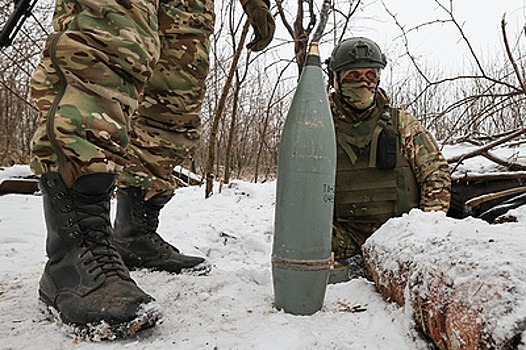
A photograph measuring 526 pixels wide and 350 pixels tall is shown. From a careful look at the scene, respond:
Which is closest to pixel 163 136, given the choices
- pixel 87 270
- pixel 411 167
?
pixel 87 270

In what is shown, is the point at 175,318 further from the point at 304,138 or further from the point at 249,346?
the point at 304,138

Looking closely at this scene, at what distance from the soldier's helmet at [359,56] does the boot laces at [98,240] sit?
1.54 metres

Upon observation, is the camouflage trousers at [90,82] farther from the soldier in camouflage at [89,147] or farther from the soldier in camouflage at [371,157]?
the soldier in camouflage at [371,157]

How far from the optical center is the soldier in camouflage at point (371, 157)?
215 cm

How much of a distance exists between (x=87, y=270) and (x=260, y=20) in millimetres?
1187

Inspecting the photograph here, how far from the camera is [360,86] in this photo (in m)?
2.15

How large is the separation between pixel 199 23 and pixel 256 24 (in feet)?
0.80

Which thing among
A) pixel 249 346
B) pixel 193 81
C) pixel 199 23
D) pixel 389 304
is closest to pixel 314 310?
pixel 389 304

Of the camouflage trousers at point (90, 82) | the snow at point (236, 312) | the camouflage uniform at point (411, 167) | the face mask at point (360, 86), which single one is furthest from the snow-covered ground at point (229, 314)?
the face mask at point (360, 86)

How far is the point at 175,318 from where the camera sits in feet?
3.40

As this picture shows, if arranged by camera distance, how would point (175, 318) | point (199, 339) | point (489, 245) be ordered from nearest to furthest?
point (489, 245)
point (199, 339)
point (175, 318)

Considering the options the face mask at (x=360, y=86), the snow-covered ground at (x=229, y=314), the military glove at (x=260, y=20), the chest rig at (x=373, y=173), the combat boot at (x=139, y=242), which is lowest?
the snow-covered ground at (x=229, y=314)

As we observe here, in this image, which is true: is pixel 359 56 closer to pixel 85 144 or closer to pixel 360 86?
pixel 360 86

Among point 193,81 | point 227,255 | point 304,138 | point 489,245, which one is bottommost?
point 227,255
